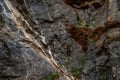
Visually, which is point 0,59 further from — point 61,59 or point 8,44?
point 61,59

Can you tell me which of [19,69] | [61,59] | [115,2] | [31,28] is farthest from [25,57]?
[115,2]

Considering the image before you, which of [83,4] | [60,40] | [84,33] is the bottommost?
[60,40]

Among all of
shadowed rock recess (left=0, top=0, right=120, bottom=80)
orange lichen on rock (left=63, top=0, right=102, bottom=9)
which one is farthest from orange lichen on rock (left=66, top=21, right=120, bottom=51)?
orange lichen on rock (left=63, top=0, right=102, bottom=9)

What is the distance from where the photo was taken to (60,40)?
13023 millimetres

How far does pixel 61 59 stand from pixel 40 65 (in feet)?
11.3

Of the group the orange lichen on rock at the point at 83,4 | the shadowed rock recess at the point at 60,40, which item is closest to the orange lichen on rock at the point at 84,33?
the shadowed rock recess at the point at 60,40

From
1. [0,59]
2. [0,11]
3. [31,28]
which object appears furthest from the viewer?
[31,28]

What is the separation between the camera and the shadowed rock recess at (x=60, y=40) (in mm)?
8992

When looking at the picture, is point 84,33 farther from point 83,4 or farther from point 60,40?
point 83,4

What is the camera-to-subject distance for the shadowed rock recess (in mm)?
8992

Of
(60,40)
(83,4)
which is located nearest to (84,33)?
(60,40)

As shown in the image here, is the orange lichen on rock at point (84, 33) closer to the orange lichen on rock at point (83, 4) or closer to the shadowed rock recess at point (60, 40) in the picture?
the shadowed rock recess at point (60, 40)

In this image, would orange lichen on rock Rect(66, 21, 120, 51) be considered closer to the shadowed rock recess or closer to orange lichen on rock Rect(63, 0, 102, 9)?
the shadowed rock recess

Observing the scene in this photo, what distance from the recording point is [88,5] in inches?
544
